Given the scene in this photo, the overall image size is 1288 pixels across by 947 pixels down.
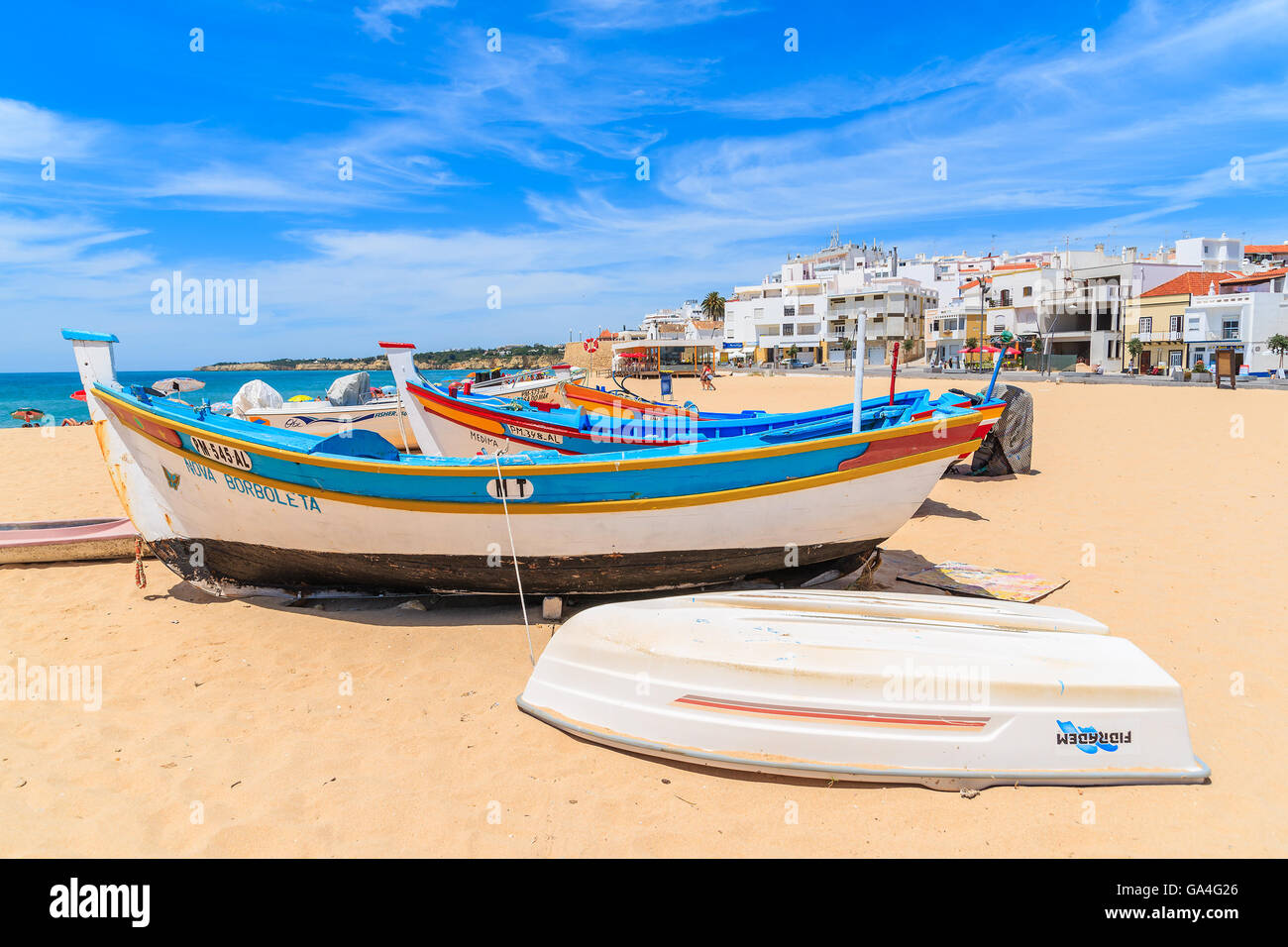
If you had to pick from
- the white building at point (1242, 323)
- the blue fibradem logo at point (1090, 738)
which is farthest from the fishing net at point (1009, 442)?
the white building at point (1242, 323)

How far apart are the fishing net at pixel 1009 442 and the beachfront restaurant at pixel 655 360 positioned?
109ft

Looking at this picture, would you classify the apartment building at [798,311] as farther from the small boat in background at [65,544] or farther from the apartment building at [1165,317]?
the small boat in background at [65,544]

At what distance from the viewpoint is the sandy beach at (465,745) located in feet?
10.4

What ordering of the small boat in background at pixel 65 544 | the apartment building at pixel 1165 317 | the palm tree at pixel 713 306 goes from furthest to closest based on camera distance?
1. the palm tree at pixel 713 306
2. the apartment building at pixel 1165 317
3. the small boat in background at pixel 65 544

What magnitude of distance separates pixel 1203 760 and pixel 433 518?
5312 mm

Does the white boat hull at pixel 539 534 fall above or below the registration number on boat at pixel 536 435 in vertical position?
below

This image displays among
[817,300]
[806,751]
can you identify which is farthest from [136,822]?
[817,300]

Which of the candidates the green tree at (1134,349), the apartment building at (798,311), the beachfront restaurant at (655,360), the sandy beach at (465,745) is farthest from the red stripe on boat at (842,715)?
the apartment building at (798,311)

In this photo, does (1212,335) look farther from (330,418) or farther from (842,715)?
(842,715)

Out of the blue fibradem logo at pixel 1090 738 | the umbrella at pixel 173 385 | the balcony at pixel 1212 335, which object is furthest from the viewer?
the balcony at pixel 1212 335

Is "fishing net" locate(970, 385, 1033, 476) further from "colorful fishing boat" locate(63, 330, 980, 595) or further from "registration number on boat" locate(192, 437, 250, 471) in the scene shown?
"registration number on boat" locate(192, 437, 250, 471)

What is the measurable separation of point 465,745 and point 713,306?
8422 centimetres

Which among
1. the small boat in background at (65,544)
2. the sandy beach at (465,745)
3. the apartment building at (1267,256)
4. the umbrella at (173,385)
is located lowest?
the sandy beach at (465,745)

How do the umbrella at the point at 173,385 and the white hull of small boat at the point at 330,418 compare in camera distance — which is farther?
the white hull of small boat at the point at 330,418
